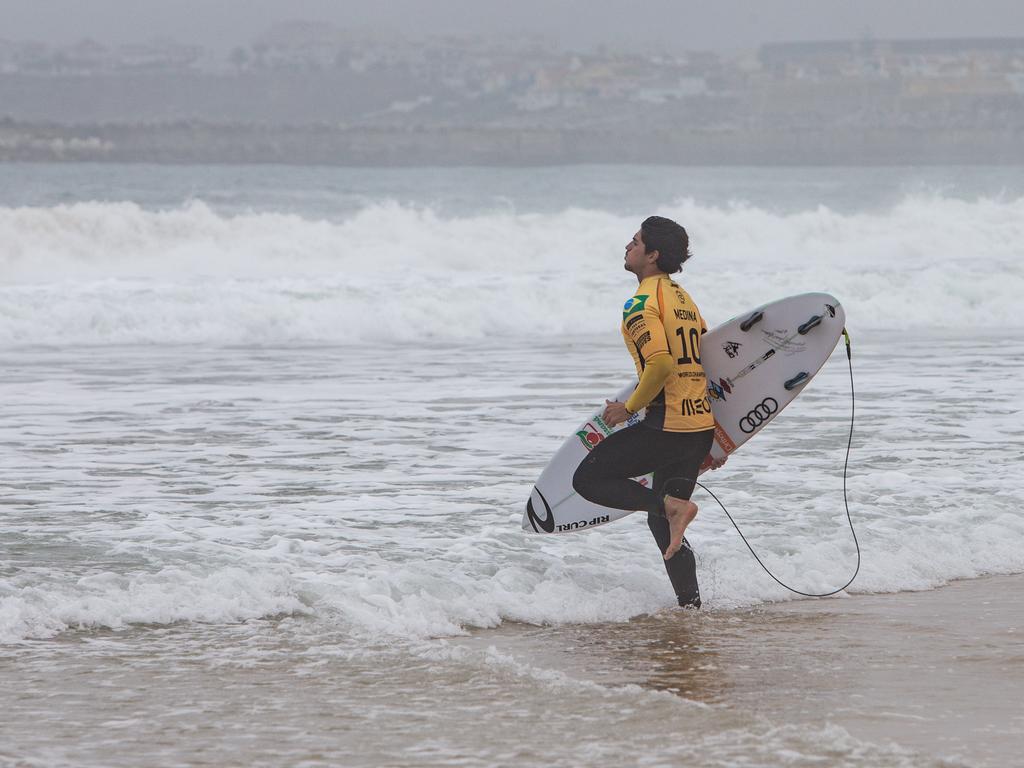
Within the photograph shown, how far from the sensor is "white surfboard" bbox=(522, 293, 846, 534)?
5414 mm

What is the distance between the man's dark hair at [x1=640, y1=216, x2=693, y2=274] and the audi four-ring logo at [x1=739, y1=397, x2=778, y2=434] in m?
0.83

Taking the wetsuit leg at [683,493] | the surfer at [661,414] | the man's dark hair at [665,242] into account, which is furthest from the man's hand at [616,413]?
the man's dark hair at [665,242]

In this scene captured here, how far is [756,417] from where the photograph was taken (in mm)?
5504

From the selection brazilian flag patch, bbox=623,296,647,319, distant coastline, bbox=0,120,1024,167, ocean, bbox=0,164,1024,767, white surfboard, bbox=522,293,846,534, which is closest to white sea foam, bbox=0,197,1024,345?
ocean, bbox=0,164,1024,767

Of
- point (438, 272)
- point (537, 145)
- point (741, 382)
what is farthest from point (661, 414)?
point (537, 145)

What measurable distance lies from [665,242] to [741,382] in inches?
33.2

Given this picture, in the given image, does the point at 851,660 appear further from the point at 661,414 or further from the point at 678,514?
the point at 661,414

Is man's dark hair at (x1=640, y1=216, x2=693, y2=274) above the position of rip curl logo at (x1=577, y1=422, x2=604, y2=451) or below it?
above

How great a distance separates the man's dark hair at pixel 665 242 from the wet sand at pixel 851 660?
121 centimetres

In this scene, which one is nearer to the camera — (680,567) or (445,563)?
(680,567)

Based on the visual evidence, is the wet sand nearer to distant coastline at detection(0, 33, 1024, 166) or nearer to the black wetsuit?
the black wetsuit

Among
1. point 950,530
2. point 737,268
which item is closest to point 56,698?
point 950,530

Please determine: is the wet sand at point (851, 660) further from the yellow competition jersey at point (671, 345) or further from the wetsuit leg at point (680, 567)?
the yellow competition jersey at point (671, 345)

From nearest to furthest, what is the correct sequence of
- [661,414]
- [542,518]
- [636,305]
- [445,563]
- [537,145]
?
1. [636,305]
2. [661,414]
3. [542,518]
4. [445,563]
5. [537,145]
